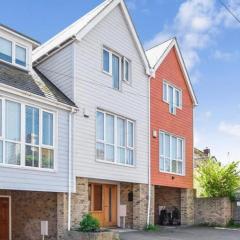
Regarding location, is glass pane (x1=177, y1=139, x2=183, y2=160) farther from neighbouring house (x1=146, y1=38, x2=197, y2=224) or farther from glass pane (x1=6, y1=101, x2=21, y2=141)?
glass pane (x1=6, y1=101, x2=21, y2=141)

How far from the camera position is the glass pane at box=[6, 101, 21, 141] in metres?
15.5

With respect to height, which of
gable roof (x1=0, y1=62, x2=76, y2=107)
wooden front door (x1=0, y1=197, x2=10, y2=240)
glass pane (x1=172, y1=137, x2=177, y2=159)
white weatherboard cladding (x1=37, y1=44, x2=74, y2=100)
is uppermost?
white weatherboard cladding (x1=37, y1=44, x2=74, y2=100)

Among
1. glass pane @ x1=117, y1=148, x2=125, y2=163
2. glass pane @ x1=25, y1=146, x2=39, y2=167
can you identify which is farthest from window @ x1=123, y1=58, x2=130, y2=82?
glass pane @ x1=25, y1=146, x2=39, y2=167

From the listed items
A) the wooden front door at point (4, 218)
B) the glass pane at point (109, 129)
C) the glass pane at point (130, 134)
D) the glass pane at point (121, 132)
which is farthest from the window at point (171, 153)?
the wooden front door at point (4, 218)

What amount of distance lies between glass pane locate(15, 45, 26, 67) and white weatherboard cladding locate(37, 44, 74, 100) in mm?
1536

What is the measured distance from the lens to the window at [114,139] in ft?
64.8

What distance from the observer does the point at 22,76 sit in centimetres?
1759

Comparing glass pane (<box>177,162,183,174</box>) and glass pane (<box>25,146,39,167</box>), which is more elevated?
glass pane (<box>25,146,39,167</box>)

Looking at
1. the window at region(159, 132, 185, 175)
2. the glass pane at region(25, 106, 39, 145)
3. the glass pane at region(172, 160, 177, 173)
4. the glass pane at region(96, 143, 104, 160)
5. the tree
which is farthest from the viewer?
the tree

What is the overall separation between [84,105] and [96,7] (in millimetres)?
5662

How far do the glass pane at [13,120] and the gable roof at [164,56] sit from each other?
980cm

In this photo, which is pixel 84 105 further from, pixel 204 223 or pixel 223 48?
pixel 204 223

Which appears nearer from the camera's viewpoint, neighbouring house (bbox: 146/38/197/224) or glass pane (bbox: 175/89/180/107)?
neighbouring house (bbox: 146/38/197/224)

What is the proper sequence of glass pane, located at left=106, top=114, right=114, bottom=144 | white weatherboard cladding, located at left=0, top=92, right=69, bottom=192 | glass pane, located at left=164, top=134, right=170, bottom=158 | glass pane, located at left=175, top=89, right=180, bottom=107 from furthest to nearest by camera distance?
glass pane, located at left=175, top=89, right=180, bottom=107
glass pane, located at left=164, top=134, right=170, bottom=158
glass pane, located at left=106, top=114, right=114, bottom=144
white weatherboard cladding, located at left=0, top=92, right=69, bottom=192
